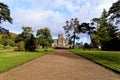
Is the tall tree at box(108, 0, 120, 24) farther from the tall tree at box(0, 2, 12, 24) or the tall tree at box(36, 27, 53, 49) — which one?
the tall tree at box(36, 27, 53, 49)

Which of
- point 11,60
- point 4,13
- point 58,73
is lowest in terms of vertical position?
point 58,73

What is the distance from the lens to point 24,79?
13.7 metres

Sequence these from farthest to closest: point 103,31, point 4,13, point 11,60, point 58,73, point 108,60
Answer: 1. point 103,31
2. point 4,13
3. point 108,60
4. point 11,60
5. point 58,73

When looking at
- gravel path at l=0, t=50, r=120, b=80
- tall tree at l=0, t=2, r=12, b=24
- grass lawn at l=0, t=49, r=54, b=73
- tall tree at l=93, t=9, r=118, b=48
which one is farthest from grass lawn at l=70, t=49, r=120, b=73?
tall tree at l=93, t=9, r=118, b=48

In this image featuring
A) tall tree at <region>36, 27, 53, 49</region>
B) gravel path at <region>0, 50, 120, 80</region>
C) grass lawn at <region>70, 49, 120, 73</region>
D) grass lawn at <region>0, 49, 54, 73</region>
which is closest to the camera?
gravel path at <region>0, 50, 120, 80</region>

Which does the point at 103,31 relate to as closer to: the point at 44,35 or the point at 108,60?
the point at 44,35

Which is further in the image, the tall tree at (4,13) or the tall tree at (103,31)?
the tall tree at (103,31)

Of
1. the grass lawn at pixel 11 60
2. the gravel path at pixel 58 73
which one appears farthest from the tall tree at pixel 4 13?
the gravel path at pixel 58 73

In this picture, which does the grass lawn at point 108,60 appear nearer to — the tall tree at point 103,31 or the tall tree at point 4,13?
the tall tree at point 4,13

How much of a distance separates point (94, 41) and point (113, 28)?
933cm

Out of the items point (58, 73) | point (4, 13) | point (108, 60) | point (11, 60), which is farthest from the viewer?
point (4, 13)

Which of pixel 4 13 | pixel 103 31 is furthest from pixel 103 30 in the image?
pixel 4 13

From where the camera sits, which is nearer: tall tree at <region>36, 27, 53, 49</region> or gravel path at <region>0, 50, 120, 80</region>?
gravel path at <region>0, 50, 120, 80</region>

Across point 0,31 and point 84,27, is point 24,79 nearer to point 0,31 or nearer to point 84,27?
point 0,31
